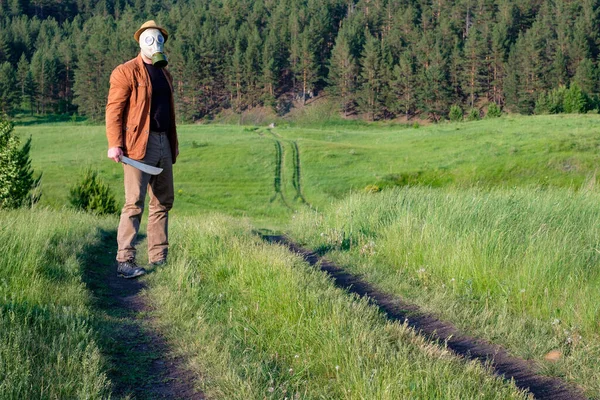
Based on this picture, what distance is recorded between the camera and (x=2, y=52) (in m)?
140

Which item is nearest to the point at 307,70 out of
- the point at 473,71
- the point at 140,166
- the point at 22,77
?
the point at 473,71

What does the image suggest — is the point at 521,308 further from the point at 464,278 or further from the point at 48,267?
the point at 48,267

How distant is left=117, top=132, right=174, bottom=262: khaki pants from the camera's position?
7.96 m

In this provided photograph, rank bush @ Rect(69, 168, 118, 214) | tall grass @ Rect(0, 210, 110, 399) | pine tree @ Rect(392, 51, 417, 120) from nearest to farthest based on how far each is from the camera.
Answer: tall grass @ Rect(0, 210, 110, 399)
bush @ Rect(69, 168, 118, 214)
pine tree @ Rect(392, 51, 417, 120)

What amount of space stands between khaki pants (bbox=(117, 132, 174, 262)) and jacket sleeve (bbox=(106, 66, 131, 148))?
1.36 ft

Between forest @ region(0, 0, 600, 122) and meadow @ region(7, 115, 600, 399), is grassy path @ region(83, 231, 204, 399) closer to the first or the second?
meadow @ region(7, 115, 600, 399)

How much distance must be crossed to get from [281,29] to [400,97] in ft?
129

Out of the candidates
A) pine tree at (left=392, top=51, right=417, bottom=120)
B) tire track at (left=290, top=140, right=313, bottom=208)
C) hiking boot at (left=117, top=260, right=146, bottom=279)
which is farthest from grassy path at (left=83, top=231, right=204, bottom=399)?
pine tree at (left=392, top=51, right=417, bottom=120)

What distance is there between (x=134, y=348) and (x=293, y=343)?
4.48 ft

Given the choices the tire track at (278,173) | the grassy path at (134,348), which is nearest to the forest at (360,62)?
the tire track at (278,173)

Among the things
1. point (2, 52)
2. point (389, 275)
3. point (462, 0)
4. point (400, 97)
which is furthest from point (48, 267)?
point (2, 52)

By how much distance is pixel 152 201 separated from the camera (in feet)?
27.8

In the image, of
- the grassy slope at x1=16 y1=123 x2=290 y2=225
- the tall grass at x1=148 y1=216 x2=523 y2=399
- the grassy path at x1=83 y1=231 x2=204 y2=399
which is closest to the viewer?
the tall grass at x1=148 y1=216 x2=523 y2=399

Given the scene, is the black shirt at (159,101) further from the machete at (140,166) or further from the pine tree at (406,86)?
the pine tree at (406,86)
